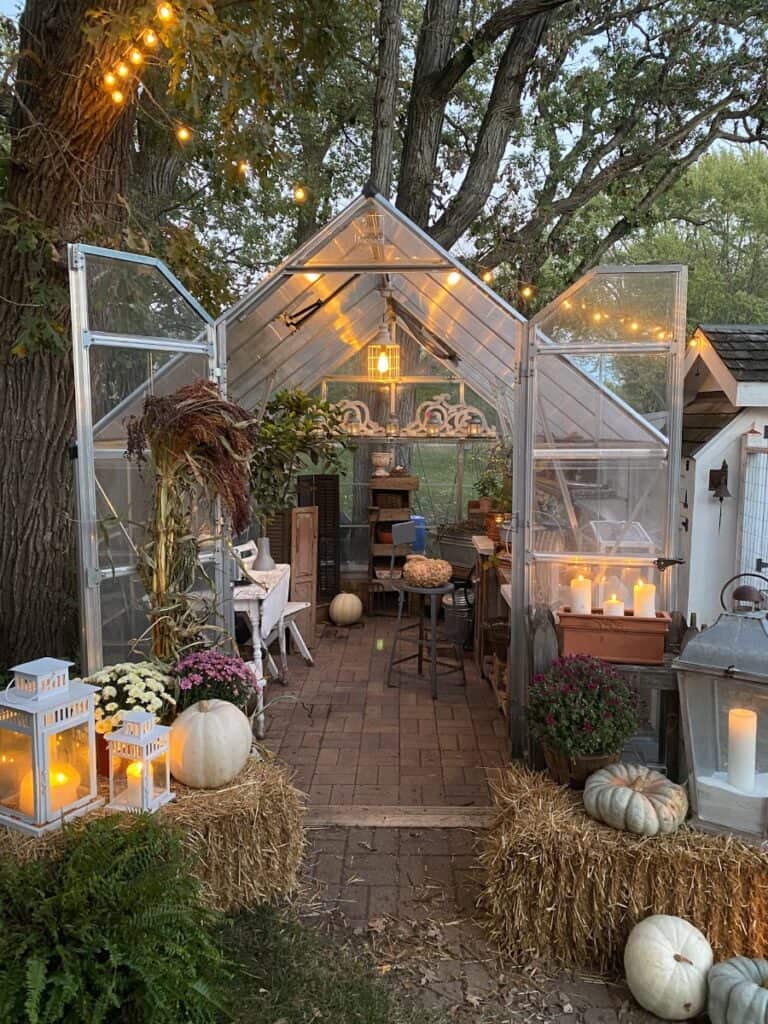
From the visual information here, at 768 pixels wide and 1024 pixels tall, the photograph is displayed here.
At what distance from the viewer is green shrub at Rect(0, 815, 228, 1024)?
212cm

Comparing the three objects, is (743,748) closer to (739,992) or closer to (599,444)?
(739,992)

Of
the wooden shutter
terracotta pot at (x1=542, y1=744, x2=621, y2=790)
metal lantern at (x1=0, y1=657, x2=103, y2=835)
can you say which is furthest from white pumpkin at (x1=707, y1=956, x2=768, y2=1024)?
the wooden shutter

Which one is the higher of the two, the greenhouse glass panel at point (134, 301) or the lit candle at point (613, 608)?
the greenhouse glass panel at point (134, 301)

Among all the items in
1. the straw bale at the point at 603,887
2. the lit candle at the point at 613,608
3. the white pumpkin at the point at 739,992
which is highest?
the lit candle at the point at 613,608

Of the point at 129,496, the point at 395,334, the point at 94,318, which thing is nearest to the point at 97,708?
the point at 129,496

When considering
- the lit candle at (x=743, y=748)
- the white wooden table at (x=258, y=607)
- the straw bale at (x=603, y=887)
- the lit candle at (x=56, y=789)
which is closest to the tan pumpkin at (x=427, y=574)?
the white wooden table at (x=258, y=607)

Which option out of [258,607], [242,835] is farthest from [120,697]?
[258,607]

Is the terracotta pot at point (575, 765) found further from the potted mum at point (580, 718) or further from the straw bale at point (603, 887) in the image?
the straw bale at point (603, 887)

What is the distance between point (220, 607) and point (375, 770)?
4.17ft

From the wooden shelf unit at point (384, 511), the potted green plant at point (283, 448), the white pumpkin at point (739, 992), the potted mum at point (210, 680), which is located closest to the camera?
the white pumpkin at point (739, 992)

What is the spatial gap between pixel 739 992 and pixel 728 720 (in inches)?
34.1

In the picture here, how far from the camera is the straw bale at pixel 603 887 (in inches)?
106

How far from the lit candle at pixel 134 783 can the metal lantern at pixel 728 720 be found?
2.02 m

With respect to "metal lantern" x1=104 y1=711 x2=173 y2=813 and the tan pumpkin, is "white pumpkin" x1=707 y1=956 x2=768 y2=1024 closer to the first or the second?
"metal lantern" x1=104 y1=711 x2=173 y2=813
